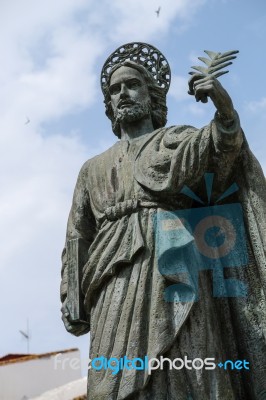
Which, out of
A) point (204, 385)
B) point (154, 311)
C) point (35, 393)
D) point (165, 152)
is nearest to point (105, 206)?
point (165, 152)

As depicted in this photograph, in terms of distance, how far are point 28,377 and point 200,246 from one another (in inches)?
429

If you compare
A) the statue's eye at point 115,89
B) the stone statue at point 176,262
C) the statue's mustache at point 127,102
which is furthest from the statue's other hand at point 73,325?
the statue's eye at point 115,89

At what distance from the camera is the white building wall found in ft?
58.4

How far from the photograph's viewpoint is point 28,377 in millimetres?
18125

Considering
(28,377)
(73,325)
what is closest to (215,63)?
(73,325)

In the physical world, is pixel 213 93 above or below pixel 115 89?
below

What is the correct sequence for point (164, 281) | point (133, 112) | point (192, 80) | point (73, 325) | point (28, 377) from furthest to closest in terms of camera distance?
point (28, 377) < point (133, 112) < point (73, 325) < point (192, 80) < point (164, 281)

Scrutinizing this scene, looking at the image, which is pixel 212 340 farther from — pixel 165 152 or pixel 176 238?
pixel 165 152

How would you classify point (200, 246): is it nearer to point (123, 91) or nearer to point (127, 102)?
point (127, 102)

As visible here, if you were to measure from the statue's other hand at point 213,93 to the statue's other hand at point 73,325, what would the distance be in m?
2.22

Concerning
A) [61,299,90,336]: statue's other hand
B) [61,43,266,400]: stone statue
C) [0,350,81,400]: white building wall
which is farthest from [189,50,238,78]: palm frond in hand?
[0,350,81,400]: white building wall

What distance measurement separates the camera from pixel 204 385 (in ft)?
23.7

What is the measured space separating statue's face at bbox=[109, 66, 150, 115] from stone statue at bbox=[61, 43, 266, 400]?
1.24ft

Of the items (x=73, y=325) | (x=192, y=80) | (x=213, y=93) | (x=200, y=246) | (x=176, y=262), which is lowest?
(x=73, y=325)
